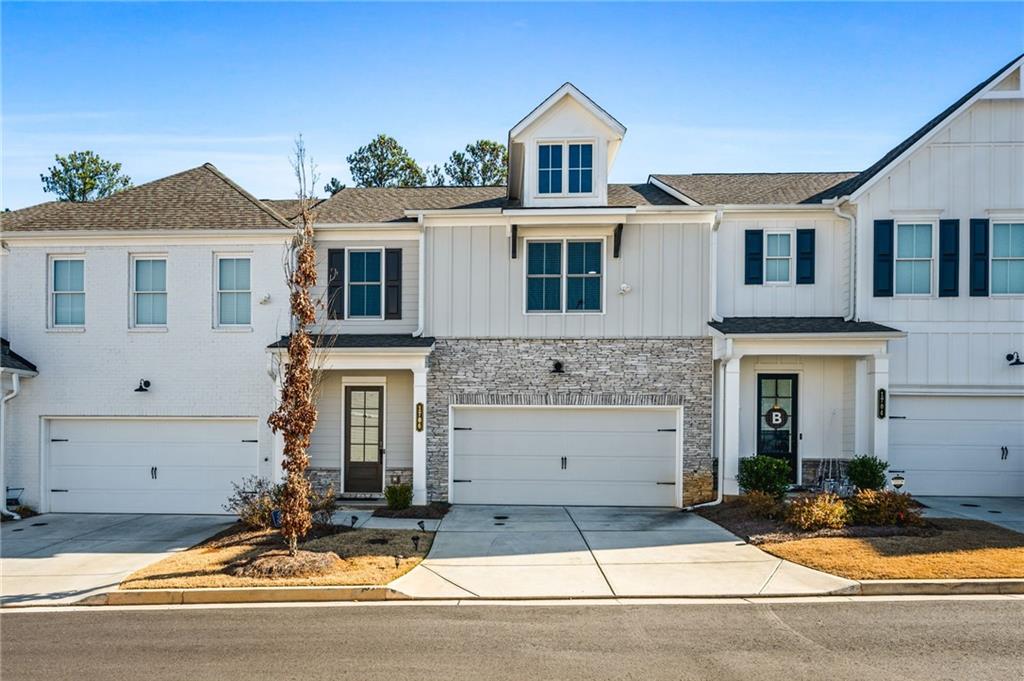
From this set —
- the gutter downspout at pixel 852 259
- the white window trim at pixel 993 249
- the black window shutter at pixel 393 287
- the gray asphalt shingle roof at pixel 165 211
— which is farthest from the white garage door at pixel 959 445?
the gray asphalt shingle roof at pixel 165 211

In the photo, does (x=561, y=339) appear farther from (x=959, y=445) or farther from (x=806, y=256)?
(x=959, y=445)

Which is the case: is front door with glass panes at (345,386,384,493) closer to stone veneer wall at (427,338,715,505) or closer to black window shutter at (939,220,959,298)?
stone veneer wall at (427,338,715,505)

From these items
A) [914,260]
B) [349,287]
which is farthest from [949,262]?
[349,287]

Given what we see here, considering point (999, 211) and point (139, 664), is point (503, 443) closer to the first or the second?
point (139, 664)

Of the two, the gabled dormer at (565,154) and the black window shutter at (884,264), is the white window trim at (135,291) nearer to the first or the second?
the gabled dormer at (565,154)

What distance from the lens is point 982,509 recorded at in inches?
522

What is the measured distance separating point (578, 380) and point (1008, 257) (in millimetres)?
9578

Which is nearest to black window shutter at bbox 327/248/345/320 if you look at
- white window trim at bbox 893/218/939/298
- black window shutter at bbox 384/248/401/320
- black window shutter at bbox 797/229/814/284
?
black window shutter at bbox 384/248/401/320

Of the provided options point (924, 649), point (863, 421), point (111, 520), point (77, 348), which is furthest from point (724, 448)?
point (77, 348)

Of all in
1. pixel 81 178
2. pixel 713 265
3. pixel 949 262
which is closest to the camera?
pixel 949 262

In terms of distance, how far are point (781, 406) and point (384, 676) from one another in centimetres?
1135

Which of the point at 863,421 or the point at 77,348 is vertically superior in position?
the point at 77,348

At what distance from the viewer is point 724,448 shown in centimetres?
1416

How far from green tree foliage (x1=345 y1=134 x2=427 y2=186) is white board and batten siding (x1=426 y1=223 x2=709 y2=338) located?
2055 centimetres
